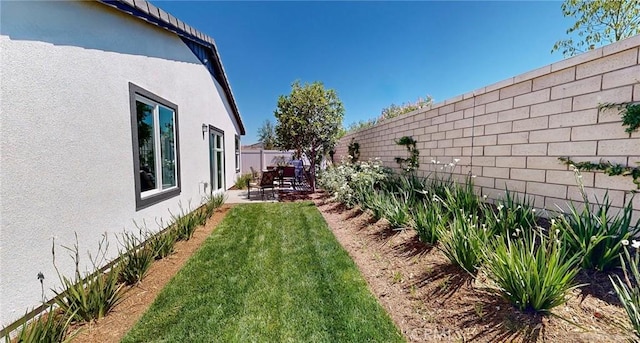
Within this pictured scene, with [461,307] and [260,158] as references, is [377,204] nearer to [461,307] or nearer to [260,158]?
[461,307]

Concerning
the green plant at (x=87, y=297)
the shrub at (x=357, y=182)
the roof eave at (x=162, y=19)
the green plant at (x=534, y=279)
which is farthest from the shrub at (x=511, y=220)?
the roof eave at (x=162, y=19)

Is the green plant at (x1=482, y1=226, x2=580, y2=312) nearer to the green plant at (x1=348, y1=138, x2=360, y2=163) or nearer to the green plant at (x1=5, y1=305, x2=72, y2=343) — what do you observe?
the green plant at (x1=5, y1=305, x2=72, y2=343)

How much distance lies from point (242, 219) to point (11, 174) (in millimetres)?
4605

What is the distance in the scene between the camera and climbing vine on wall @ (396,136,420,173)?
6926 millimetres

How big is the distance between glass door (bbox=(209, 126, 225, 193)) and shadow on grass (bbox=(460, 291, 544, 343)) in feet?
27.4

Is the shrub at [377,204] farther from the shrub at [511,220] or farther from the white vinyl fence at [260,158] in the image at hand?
the white vinyl fence at [260,158]

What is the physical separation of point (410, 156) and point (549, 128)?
3729 millimetres

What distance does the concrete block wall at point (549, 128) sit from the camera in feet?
9.22

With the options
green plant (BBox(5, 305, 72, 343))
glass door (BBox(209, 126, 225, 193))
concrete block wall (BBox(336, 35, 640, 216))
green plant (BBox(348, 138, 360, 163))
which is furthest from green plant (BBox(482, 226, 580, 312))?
green plant (BBox(348, 138, 360, 163))

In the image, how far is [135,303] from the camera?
2.88 meters

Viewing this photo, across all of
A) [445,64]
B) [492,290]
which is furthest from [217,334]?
A: [445,64]

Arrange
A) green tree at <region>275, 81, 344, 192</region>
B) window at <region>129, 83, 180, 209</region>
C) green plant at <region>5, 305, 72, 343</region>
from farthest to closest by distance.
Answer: green tree at <region>275, 81, 344, 192</region> → window at <region>129, 83, 180, 209</region> → green plant at <region>5, 305, 72, 343</region>

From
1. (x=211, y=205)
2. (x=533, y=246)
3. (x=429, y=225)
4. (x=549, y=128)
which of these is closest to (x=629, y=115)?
(x=549, y=128)

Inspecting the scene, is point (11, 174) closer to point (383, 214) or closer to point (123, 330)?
point (123, 330)
